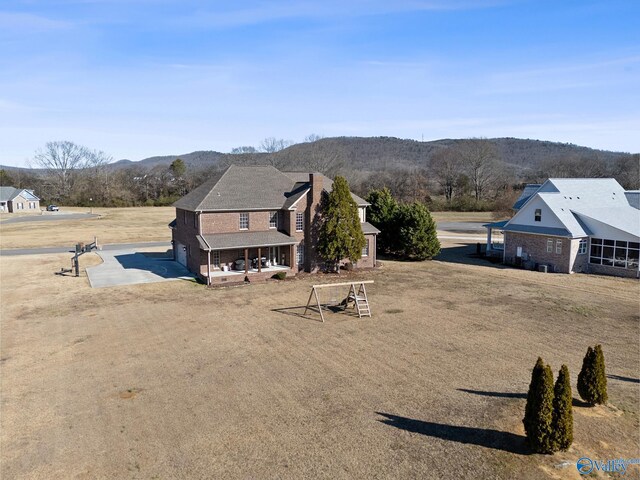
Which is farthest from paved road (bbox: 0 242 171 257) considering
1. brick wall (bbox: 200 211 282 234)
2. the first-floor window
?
the first-floor window

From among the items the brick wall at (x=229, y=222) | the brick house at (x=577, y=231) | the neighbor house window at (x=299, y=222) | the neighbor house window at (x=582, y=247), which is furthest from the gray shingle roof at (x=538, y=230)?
the brick wall at (x=229, y=222)

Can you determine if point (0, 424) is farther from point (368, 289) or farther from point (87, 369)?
point (368, 289)

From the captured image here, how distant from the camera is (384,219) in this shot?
43.3 meters

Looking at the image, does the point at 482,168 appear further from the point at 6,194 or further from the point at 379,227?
the point at 6,194

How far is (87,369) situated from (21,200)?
90383 millimetres

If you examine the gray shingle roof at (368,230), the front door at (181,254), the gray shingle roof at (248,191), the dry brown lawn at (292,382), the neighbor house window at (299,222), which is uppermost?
the gray shingle roof at (248,191)

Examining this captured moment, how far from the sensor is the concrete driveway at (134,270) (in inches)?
1259

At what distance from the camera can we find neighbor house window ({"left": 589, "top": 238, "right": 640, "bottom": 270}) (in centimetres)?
3372

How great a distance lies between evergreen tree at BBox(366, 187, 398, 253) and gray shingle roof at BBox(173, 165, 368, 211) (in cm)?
566

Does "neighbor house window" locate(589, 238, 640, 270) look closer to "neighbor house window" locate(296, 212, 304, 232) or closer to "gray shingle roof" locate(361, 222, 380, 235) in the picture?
"gray shingle roof" locate(361, 222, 380, 235)

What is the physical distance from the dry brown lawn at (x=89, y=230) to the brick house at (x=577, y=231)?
37663 millimetres

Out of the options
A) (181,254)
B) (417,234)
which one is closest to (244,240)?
(181,254)

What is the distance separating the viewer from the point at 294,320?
2353 cm

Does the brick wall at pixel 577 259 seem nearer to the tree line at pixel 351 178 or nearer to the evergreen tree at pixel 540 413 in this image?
the evergreen tree at pixel 540 413
